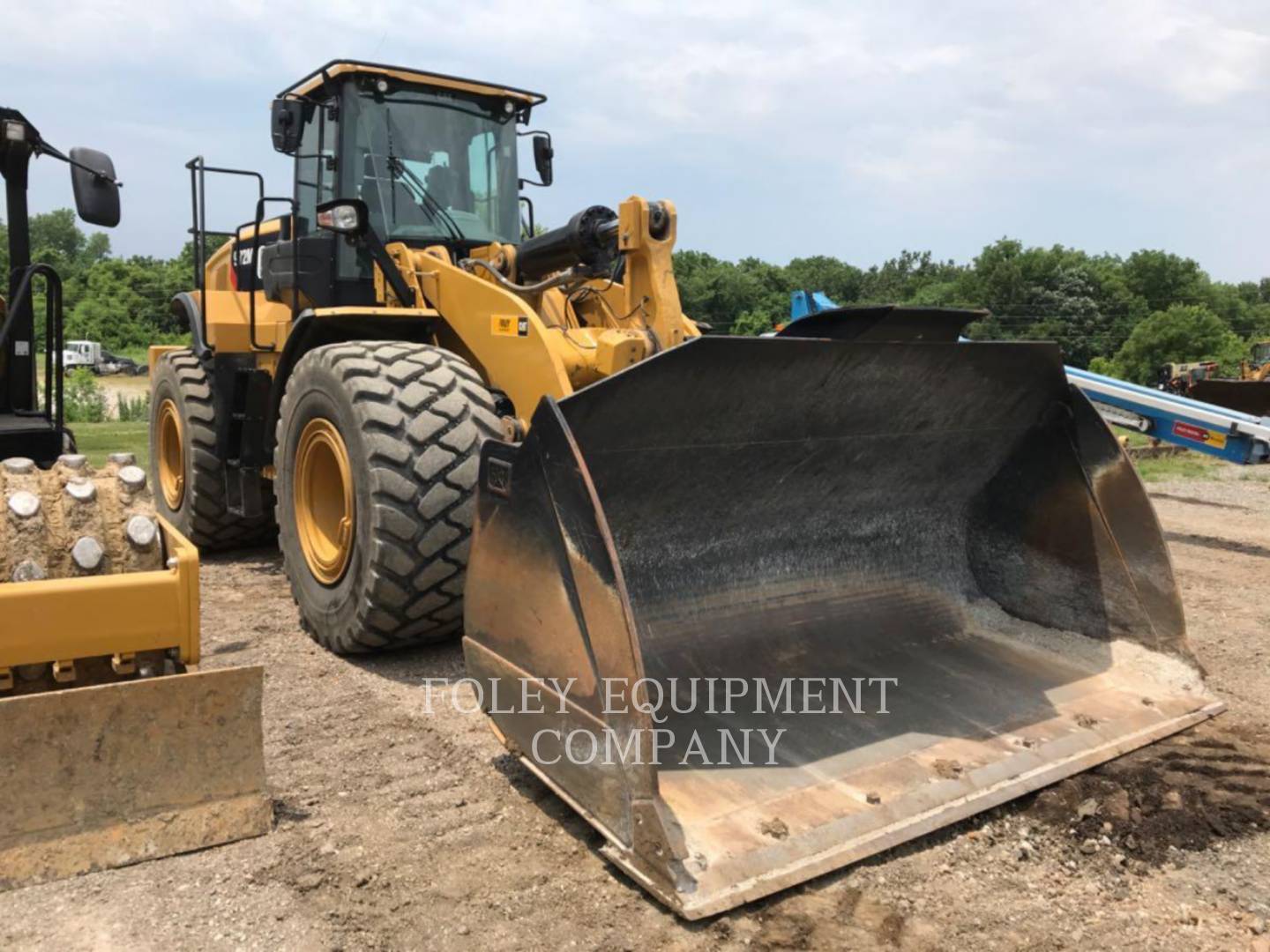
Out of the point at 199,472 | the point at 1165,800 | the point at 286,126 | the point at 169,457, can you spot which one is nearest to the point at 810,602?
the point at 1165,800

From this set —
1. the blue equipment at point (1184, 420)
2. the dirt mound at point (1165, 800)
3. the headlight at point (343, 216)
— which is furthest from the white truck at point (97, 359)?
the dirt mound at point (1165, 800)

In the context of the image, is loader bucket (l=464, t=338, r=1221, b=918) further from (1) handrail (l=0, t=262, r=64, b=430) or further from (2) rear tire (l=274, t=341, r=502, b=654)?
(1) handrail (l=0, t=262, r=64, b=430)

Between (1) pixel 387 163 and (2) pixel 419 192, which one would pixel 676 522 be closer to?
(2) pixel 419 192

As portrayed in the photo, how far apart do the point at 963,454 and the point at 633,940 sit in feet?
8.45

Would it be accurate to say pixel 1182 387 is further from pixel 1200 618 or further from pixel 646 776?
pixel 646 776

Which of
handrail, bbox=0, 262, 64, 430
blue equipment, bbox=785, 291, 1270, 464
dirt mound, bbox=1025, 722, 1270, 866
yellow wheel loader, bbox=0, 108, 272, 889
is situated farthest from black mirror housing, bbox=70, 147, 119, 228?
blue equipment, bbox=785, 291, 1270, 464

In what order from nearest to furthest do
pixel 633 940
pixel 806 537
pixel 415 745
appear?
pixel 633 940 < pixel 415 745 < pixel 806 537

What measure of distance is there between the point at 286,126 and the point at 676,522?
301 centimetres

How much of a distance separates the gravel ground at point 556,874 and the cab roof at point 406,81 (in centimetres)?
312

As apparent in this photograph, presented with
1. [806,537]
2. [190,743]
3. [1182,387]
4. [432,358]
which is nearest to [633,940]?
[190,743]

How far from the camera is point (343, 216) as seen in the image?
492 centimetres

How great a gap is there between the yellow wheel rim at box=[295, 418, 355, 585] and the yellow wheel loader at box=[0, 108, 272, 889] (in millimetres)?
1533

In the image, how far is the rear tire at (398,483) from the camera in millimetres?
3963

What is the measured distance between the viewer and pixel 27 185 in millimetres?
3719
